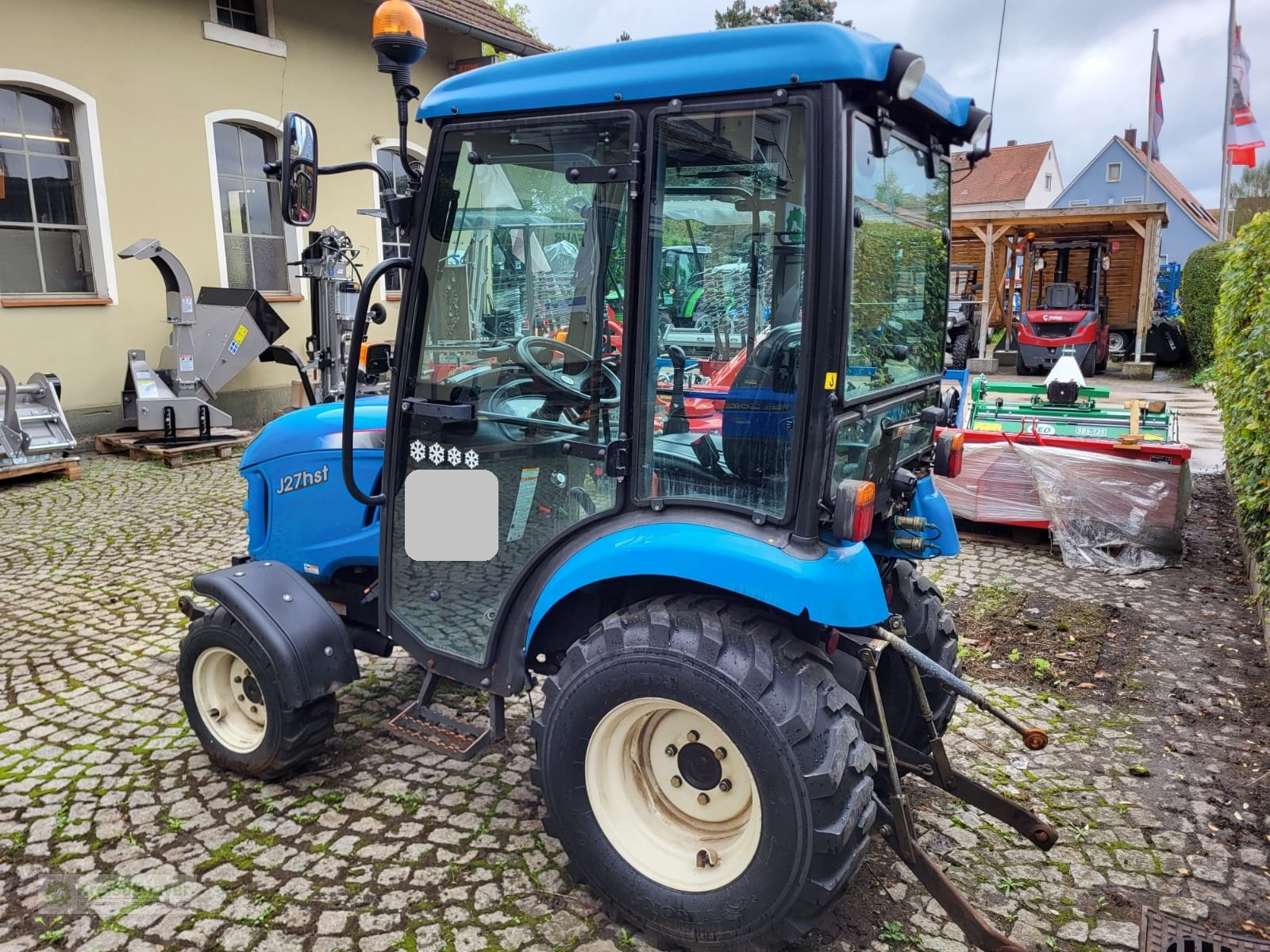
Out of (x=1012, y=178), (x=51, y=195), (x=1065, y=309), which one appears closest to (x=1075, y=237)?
(x=1065, y=309)

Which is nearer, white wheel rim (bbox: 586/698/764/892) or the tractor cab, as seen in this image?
white wheel rim (bbox: 586/698/764/892)

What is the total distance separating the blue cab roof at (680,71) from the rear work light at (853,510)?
2.95 feet

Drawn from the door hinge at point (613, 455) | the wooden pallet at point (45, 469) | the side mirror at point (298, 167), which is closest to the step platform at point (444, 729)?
the door hinge at point (613, 455)

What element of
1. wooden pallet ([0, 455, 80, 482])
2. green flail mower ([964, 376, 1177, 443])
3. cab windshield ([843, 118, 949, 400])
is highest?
cab windshield ([843, 118, 949, 400])

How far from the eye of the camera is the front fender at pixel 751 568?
2.06 meters

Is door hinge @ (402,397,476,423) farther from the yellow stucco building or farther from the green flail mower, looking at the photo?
the yellow stucco building

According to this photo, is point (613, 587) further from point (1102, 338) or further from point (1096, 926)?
point (1102, 338)

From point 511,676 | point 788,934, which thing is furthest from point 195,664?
point 788,934

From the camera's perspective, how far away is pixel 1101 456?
18.7ft

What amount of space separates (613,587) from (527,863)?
90 cm

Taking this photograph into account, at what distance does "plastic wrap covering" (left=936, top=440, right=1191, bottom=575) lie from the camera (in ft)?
18.4

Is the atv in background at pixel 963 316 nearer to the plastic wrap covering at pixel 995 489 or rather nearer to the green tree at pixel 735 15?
the plastic wrap covering at pixel 995 489

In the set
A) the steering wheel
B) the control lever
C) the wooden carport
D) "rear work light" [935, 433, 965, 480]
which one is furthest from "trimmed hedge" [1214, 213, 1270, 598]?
the wooden carport

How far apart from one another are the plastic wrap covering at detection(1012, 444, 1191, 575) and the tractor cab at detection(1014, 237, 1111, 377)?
10.7 metres
